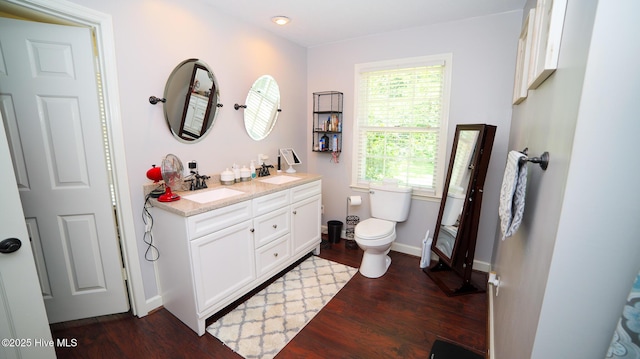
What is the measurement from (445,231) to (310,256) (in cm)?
142

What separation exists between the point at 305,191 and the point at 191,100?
4.26 ft

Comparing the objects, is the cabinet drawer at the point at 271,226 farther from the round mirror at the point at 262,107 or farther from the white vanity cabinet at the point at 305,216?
the round mirror at the point at 262,107

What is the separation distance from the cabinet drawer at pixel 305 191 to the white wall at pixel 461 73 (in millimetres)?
621

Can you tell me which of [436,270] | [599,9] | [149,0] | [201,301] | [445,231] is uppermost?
[149,0]

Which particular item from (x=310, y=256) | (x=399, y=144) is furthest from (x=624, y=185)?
(x=310, y=256)

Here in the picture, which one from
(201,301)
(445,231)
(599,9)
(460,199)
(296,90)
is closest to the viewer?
(599,9)

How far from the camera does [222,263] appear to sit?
6.21 feet

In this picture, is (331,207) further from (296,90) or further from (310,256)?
(296,90)

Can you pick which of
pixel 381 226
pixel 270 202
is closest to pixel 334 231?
pixel 381 226

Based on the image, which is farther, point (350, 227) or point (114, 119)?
point (350, 227)

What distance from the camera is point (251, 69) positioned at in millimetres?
2631

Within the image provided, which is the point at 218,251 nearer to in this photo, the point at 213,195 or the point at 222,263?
the point at 222,263

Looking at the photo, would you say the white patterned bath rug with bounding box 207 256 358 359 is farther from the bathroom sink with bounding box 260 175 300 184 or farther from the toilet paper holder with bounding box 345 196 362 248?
the bathroom sink with bounding box 260 175 300 184

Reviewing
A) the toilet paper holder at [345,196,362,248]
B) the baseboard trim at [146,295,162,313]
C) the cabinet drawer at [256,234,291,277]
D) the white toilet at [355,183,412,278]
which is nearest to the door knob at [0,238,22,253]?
the baseboard trim at [146,295,162,313]
